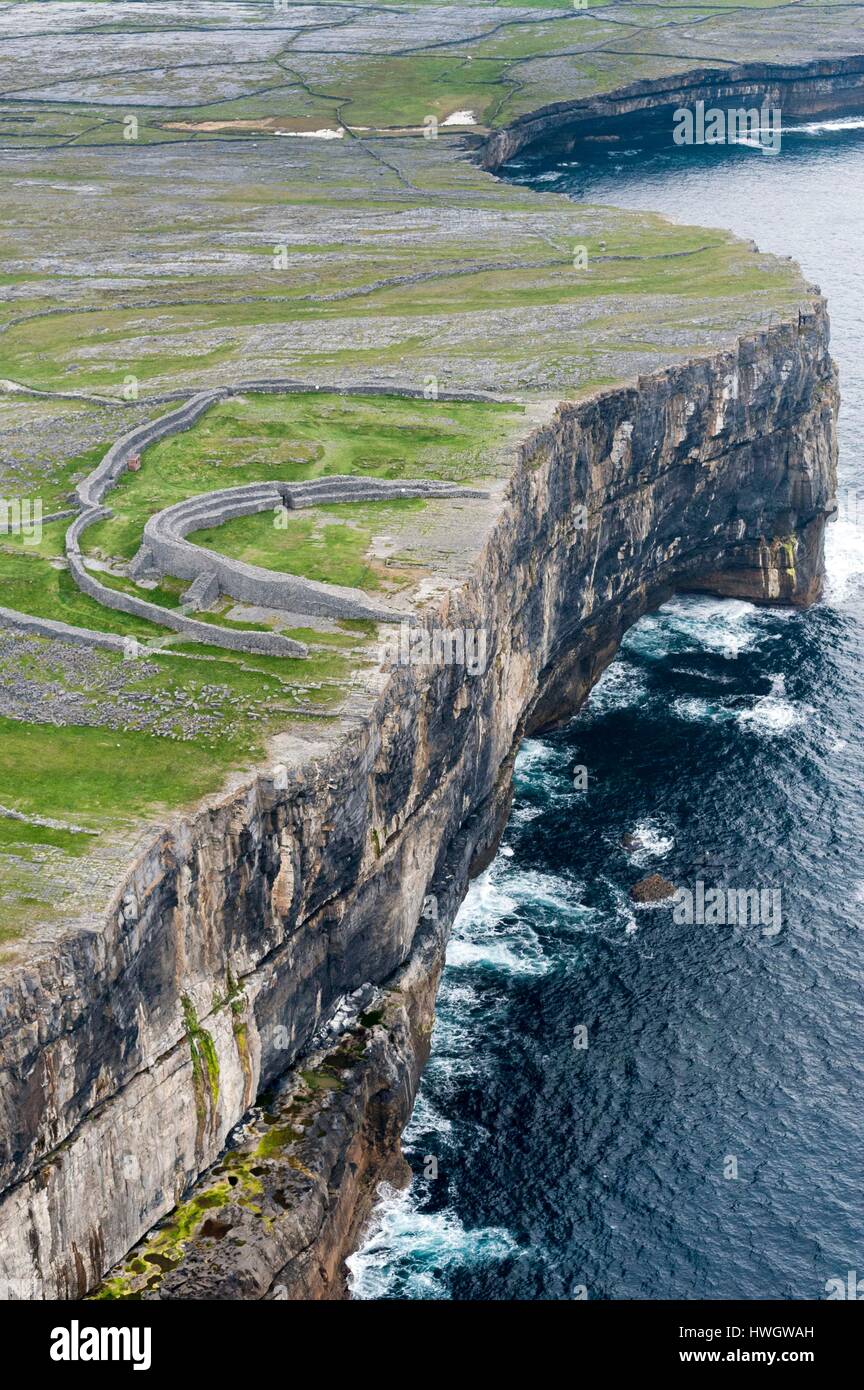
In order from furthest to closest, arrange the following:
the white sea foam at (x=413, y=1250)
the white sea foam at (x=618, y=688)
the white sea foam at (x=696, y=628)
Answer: the white sea foam at (x=696, y=628), the white sea foam at (x=618, y=688), the white sea foam at (x=413, y=1250)

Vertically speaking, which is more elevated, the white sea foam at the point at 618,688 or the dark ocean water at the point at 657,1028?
the white sea foam at the point at 618,688

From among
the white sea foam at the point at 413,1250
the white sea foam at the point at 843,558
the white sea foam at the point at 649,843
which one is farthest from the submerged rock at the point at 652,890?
the white sea foam at the point at 843,558

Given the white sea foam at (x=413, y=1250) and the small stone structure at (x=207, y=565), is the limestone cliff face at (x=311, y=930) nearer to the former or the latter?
the white sea foam at (x=413, y=1250)

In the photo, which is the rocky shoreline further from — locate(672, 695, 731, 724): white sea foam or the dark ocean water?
locate(672, 695, 731, 724): white sea foam

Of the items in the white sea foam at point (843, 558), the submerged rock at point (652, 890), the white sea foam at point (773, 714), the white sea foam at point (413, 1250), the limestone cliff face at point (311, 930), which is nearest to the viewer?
the limestone cliff face at point (311, 930)

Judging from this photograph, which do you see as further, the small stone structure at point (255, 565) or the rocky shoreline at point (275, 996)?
the small stone structure at point (255, 565)

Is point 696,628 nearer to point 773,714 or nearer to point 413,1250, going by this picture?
point 773,714

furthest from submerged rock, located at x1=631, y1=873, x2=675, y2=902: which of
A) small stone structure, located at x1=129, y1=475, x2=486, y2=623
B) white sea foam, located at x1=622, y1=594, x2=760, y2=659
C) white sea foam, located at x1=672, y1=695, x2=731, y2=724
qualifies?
white sea foam, located at x1=622, y1=594, x2=760, y2=659

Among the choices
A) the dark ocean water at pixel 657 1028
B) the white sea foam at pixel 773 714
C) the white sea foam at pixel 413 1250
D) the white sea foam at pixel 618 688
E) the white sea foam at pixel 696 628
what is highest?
the white sea foam at pixel 696 628

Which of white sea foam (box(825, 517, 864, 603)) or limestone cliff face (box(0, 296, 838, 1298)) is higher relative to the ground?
white sea foam (box(825, 517, 864, 603))
